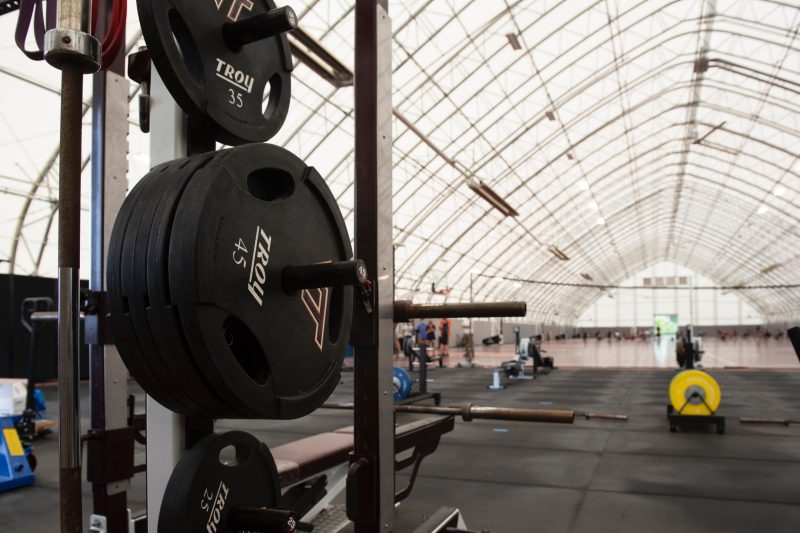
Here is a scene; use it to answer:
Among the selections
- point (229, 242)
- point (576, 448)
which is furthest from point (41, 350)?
point (229, 242)

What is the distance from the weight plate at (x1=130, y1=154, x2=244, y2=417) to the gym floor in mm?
2195

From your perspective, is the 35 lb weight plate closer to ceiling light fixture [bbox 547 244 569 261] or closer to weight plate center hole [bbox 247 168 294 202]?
weight plate center hole [bbox 247 168 294 202]

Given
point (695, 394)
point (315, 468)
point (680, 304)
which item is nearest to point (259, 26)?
point (315, 468)

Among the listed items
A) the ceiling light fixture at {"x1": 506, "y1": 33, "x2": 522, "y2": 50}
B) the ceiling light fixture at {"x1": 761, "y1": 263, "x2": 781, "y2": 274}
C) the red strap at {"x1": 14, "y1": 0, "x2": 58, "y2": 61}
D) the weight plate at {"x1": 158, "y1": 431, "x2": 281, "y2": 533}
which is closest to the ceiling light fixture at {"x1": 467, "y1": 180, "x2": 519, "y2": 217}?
the ceiling light fixture at {"x1": 506, "y1": 33, "x2": 522, "y2": 50}

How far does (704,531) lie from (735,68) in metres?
13.8

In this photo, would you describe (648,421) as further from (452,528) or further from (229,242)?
(229,242)

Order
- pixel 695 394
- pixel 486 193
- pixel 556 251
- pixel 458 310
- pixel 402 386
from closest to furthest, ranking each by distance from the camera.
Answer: pixel 458 310 → pixel 695 394 → pixel 402 386 → pixel 486 193 → pixel 556 251

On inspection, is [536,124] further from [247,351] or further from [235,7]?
[247,351]

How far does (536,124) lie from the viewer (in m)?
15.0

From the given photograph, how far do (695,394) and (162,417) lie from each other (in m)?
5.27

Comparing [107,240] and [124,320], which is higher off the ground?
[107,240]

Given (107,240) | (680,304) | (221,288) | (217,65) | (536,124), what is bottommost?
(680,304)

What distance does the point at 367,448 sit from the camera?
1.25 metres

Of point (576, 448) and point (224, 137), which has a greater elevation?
point (224, 137)
